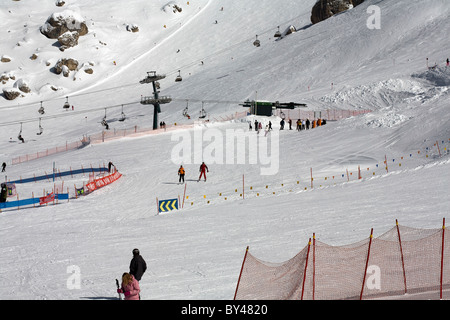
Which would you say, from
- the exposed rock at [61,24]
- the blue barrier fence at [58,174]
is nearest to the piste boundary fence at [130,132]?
the blue barrier fence at [58,174]

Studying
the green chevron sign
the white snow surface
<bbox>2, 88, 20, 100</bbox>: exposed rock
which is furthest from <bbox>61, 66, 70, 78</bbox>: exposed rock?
the green chevron sign

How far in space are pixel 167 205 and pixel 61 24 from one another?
81.9 meters

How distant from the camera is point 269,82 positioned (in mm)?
65875

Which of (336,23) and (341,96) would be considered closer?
(341,96)

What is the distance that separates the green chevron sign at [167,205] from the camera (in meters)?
24.7

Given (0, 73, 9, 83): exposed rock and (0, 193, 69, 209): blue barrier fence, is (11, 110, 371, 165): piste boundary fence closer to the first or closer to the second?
(0, 193, 69, 209): blue barrier fence

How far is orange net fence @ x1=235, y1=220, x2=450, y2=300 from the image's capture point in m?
10.0

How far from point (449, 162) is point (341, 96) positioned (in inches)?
1123

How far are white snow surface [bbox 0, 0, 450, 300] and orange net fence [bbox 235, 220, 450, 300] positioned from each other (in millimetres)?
2258

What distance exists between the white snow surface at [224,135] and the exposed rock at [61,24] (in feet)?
7.14
